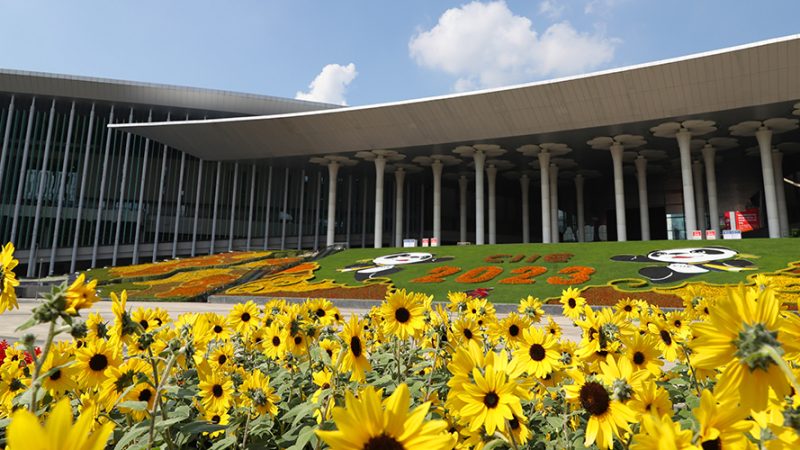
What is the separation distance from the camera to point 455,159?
45344 millimetres

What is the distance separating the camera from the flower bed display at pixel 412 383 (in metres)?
1.12

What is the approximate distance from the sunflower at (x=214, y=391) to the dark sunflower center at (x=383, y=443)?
1951mm

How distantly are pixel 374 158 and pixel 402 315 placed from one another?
42.1m

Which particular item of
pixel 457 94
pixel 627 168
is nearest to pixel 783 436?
pixel 457 94

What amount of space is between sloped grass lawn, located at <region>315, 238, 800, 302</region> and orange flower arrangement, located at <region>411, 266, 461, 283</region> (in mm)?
332

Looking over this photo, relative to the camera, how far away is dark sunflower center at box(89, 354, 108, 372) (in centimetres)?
247

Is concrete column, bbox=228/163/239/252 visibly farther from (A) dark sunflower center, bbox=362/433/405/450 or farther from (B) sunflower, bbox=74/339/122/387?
(A) dark sunflower center, bbox=362/433/405/450

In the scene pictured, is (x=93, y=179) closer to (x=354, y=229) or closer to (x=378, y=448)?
(x=354, y=229)

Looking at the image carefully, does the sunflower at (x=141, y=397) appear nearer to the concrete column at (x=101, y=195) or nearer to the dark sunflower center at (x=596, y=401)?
the dark sunflower center at (x=596, y=401)

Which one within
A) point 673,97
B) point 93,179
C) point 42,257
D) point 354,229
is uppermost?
point 673,97

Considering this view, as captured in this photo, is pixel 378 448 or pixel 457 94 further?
pixel 457 94

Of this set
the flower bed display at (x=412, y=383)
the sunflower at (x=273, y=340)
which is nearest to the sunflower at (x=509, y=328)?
the flower bed display at (x=412, y=383)

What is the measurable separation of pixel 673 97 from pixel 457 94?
14.7m

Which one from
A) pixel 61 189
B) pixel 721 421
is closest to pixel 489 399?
pixel 721 421
